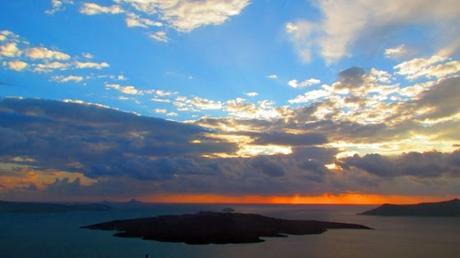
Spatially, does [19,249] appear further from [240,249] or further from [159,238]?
[240,249]

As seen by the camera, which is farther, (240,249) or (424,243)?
(424,243)

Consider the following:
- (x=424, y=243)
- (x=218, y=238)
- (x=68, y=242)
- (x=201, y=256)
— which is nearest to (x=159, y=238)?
(x=218, y=238)

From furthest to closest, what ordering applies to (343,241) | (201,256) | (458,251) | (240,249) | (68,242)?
(343,241)
(68,242)
(458,251)
(240,249)
(201,256)

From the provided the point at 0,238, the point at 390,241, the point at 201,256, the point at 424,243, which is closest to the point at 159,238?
the point at 201,256

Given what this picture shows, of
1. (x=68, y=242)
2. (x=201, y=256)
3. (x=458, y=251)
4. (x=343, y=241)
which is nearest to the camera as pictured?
(x=201, y=256)

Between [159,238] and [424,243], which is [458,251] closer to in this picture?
[424,243]

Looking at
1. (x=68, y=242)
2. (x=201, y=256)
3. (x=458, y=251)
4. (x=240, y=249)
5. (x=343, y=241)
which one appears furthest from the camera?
(x=343, y=241)
